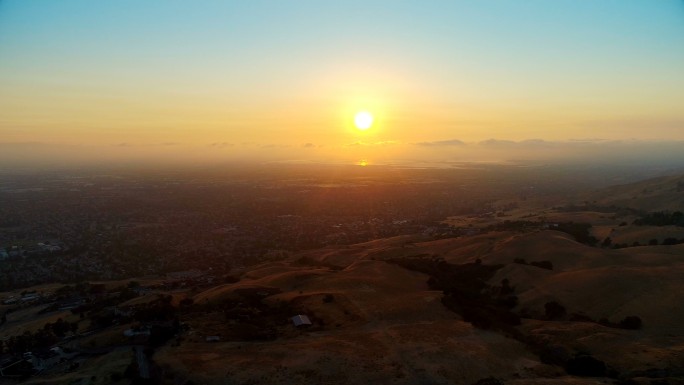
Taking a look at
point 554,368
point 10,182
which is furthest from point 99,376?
point 10,182

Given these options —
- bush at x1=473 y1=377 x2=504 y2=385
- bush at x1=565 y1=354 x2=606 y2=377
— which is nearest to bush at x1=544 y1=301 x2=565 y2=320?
bush at x1=565 y1=354 x2=606 y2=377

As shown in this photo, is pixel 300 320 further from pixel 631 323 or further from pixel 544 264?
pixel 544 264

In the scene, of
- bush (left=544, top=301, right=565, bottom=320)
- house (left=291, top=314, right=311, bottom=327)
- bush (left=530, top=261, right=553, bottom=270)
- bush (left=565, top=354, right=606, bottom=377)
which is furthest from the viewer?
bush (left=530, top=261, right=553, bottom=270)

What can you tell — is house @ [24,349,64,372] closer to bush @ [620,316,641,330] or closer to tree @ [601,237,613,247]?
bush @ [620,316,641,330]

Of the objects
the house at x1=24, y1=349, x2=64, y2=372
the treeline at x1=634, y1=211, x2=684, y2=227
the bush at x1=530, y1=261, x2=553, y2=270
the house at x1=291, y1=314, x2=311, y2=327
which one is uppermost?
the treeline at x1=634, y1=211, x2=684, y2=227

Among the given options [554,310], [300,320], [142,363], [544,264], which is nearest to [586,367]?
[554,310]

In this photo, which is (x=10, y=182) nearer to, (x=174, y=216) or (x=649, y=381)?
(x=174, y=216)

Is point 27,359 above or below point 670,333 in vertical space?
below

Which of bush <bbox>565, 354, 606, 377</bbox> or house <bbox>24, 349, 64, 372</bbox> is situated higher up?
bush <bbox>565, 354, 606, 377</bbox>

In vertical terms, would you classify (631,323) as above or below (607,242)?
above
